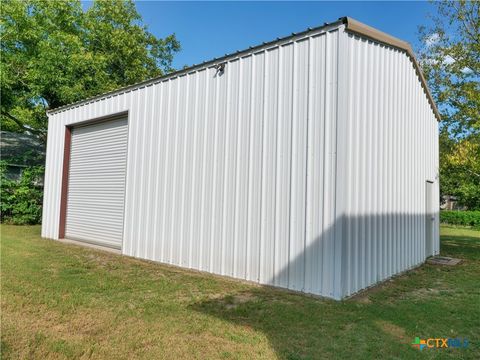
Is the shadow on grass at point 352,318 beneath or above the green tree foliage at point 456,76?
beneath

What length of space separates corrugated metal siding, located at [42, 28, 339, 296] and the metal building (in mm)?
22

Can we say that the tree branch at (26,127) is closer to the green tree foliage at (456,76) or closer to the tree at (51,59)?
the tree at (51,59)

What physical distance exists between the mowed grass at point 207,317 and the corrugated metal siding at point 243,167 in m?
0.66

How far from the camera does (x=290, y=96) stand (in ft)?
19.5

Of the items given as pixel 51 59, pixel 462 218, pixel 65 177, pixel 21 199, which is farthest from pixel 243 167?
pixel 462 218

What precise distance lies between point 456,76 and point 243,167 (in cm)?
1088

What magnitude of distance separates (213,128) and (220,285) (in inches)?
116

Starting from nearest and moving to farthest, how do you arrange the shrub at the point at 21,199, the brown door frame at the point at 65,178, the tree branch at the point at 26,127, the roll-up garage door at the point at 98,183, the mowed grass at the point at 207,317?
1. the mowed grass at the point at 207,317
2. the roll-up garage door at the point at 98,183
3. the brown door frame at the point at 65,178
4. the shrub at the point at 21,199
5. the tree branch at the point at 26,127

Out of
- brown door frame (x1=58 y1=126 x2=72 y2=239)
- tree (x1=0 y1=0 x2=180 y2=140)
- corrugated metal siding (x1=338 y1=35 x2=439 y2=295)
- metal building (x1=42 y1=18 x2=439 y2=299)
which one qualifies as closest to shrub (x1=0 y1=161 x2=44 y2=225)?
tree (x1=0 y1=0 x2=180 y2=140)

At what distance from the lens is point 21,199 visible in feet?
47.0

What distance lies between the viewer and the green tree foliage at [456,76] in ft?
38.5

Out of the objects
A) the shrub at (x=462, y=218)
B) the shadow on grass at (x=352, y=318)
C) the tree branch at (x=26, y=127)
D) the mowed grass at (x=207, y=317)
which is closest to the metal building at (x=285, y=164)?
the shadow on grass at (x=352, y=318)

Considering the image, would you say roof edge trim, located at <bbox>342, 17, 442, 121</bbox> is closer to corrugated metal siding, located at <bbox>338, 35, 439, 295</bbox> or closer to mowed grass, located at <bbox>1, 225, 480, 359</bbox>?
corrugated metal siding, located at <bbox>338, 35, 439, 295</bbox>

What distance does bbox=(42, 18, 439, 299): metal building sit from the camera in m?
5.41
